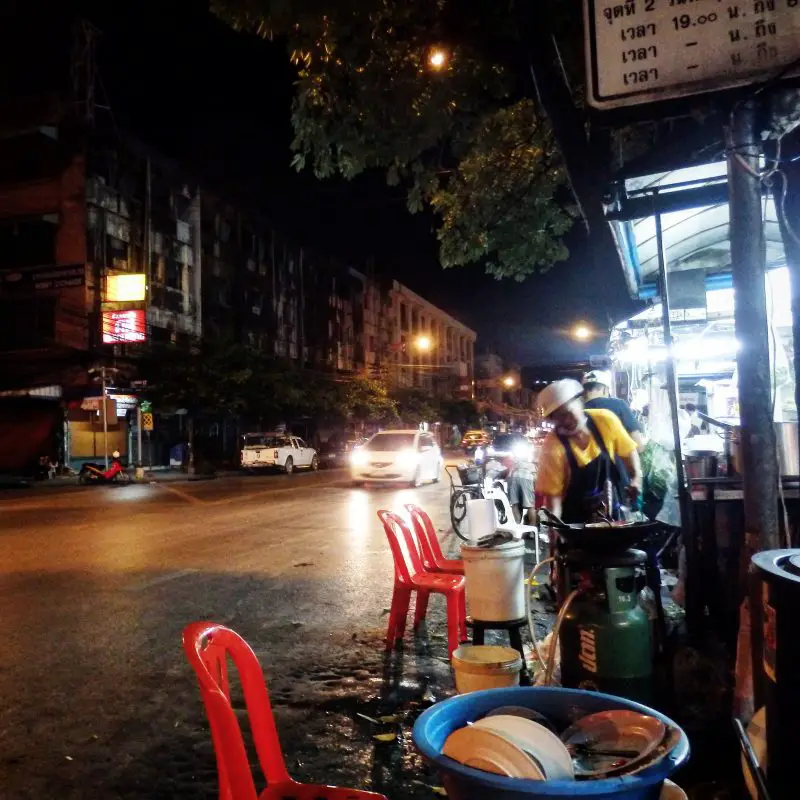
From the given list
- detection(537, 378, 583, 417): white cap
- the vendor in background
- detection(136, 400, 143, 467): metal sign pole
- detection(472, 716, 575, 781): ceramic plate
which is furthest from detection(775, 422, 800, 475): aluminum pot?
detection(136, 400, 143, 467): metal sign pole

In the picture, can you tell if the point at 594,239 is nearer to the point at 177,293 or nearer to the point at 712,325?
the point at 712,325

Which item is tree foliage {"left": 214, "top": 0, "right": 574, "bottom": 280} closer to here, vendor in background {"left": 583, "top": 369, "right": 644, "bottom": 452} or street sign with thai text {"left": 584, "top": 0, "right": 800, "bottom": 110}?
street sign with thai text {"left": 584, "top": 0, "right": 800, "bottom": 110}

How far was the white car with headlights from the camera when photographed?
2084cm

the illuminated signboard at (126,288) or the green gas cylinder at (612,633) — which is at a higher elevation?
the illuminated signboard at (126,288)

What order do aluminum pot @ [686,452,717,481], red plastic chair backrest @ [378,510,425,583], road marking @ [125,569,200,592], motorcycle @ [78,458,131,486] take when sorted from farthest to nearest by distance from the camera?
motorcycle @ [78,458,131,486] → road marking @ [125,569,200,592] → aluminum pot @ [686,452,717,481] → red plastic chair backrest @ [378,510,425,583]

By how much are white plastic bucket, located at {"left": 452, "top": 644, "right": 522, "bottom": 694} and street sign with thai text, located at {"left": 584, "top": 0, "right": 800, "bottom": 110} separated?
2661mm

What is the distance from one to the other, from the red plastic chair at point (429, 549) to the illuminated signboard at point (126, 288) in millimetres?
25171

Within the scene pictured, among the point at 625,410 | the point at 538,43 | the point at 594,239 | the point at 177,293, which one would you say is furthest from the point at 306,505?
the point at 177,293

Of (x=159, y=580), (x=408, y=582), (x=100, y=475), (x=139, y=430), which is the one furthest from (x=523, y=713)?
(x=139, y=430)

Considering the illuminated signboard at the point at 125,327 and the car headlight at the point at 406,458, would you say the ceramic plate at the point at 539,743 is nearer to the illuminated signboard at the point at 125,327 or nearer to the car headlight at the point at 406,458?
the car headlight at the point at 406,458

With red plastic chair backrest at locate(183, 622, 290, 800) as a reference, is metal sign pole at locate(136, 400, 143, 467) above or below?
above

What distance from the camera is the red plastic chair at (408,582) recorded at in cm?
532

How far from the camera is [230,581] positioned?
8.28 m

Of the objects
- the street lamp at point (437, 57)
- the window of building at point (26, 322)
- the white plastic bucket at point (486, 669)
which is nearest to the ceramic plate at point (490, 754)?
the white plastic bucket at point (486, 669)
